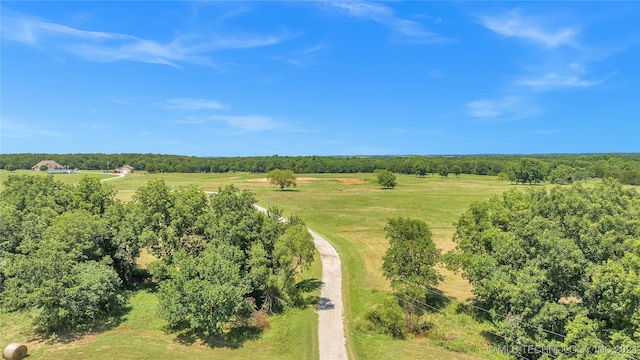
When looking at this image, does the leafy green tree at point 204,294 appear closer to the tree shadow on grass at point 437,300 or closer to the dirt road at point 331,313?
the dirt road at point 331,313

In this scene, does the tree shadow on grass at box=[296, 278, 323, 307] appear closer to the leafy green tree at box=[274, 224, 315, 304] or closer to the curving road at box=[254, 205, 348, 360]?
the curving road at box=[254, 205, 348, 360]

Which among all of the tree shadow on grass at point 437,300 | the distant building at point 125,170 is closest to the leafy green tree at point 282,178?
the tree shadow on grass at point 437,300

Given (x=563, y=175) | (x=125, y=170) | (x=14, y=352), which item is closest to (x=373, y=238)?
(x=14, y=352)

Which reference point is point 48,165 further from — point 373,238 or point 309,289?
point 309,289

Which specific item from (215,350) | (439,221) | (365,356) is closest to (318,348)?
(365,356)

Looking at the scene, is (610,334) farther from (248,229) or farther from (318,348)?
(248,229)

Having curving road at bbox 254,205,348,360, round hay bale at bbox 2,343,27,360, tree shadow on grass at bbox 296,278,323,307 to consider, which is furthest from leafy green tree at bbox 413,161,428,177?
round hay bale at bbox 2,343,27,360

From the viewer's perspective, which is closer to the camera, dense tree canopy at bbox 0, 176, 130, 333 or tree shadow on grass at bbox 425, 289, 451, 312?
dense tree canopy at bbox 0, 176, 130, 333
